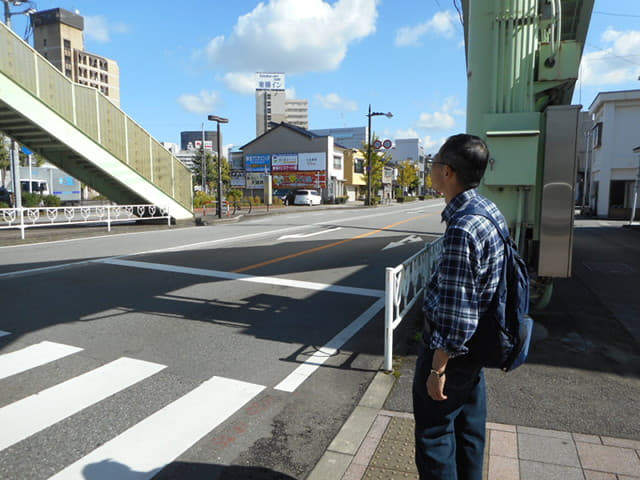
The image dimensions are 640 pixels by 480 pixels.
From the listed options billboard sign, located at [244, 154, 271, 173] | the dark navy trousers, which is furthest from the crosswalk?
billboard sign, located at [244, 154, 271, 173]

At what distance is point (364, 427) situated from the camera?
333 centimetres

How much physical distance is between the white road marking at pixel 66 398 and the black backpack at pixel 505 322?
312 cm

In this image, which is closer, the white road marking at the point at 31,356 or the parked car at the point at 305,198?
the white road marking at the point at 31,356

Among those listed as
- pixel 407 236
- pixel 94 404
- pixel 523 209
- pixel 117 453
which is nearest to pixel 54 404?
pixel 94 404

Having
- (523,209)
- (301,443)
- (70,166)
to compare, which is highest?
(70,166)


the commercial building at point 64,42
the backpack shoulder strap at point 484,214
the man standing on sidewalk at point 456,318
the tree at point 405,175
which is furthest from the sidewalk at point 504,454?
the commercial building at point 64,42

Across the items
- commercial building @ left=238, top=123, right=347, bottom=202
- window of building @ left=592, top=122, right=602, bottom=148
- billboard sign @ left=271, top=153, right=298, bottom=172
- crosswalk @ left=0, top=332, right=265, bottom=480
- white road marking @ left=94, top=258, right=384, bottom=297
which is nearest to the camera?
crosswalk @ left=0, top=332, right=265, bottom=480

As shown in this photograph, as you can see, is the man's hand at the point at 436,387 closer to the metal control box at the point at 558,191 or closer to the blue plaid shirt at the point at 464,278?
the blue plaid shirt at the point at 464,278

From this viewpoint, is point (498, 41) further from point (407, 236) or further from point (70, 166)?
point (70, 166)

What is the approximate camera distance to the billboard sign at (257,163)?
60094 millimetres

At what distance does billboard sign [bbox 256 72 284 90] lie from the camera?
6594 inches

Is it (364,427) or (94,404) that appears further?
(94,404)

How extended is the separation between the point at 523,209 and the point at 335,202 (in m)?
51.1

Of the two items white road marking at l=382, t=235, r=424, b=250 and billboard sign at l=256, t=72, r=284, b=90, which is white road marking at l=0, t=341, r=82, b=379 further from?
billboard sign at l=256, t=72, r=284, b=90
